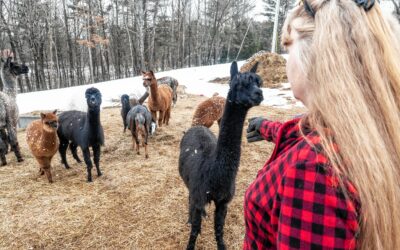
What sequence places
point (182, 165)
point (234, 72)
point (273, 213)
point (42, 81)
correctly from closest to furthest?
point (273, 213) < point (234, 72) < point (182, 165) < point (42, 81)

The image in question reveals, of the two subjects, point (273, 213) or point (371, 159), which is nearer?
point (371, 159)

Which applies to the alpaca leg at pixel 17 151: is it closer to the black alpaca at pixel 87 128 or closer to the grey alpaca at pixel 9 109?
the grey alpaca at pixel 9 109

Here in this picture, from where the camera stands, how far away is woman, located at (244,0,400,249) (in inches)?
25.5

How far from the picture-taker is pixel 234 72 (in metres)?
2.46

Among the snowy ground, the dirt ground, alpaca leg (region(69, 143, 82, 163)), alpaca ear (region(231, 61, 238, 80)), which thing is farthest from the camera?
the snowy ground

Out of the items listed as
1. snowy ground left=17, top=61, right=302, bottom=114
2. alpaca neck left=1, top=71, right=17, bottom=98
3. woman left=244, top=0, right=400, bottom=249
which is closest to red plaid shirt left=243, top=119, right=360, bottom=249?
woman left=244, top=0, right=400, bottom=249

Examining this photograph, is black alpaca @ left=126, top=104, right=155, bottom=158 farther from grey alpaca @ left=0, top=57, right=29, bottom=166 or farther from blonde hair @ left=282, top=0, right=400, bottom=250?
blonde hair @ left=282, top=0, right=400, bottom=250

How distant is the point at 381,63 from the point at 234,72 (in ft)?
5.89

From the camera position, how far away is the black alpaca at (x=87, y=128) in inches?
164

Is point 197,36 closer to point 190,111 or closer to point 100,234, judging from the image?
point 190,111

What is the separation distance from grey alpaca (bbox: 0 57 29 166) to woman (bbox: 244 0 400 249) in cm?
570

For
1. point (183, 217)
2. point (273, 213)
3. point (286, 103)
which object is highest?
point (273, 213)

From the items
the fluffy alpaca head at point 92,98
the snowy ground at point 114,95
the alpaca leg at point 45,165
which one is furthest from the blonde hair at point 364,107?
the snowy ground at point 114,95

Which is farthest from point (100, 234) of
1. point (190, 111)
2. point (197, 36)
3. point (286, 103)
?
point (197, 36)
